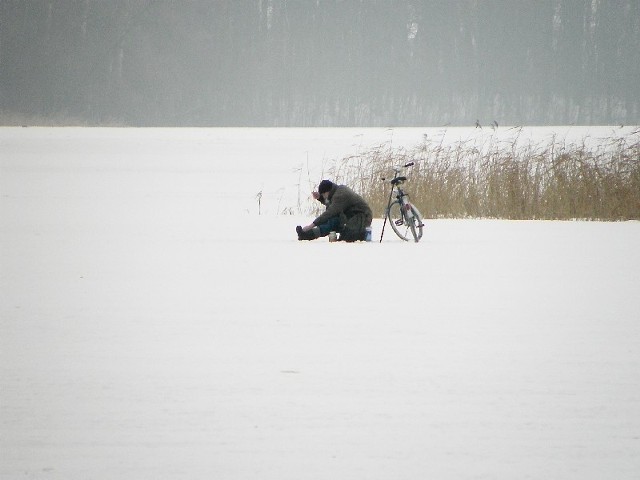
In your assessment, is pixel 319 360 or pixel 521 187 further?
pixel 521 187

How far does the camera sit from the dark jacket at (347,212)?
12398 mm

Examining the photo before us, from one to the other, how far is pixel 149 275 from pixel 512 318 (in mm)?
3575

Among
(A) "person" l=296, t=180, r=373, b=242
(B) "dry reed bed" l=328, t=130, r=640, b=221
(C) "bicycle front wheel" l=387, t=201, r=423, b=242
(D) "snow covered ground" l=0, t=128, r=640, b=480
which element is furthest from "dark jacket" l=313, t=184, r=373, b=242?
(B) "dry reed bed" l=328, t=130, r=640, b=221

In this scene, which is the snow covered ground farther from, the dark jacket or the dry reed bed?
the dry reed bed

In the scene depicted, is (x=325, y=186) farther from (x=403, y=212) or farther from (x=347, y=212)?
(x=403, y=212)

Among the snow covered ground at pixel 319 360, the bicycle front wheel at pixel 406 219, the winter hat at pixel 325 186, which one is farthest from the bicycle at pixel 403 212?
the winter hat at pixel 325 186

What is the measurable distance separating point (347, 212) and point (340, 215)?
84 millimetres

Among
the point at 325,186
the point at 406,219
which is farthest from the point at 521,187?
the point at 325,186

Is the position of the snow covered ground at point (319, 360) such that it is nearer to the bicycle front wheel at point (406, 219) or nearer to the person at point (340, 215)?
the person at point (340, 215)

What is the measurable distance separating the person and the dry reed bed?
390 cm

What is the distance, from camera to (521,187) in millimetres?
17094

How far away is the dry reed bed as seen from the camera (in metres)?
16.7

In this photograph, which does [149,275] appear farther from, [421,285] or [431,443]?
[431,443]

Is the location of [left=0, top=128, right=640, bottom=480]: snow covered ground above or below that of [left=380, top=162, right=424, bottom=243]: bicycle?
→ below
